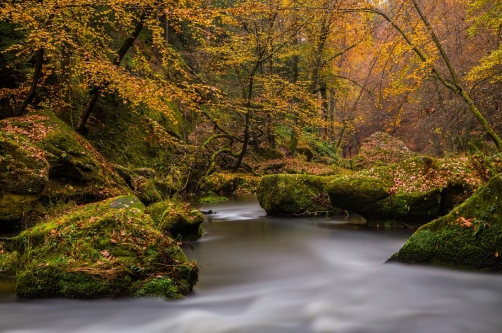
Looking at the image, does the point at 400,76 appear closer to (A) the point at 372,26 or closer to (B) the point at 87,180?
(A) the point at 372,26

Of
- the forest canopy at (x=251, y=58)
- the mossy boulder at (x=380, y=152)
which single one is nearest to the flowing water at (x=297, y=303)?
the forest canopy at (x=251, y=58)

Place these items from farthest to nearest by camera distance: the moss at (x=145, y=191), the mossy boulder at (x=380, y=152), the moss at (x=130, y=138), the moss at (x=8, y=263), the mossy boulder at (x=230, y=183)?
the mossy boulder at (x=380, y=152)
the mossy boulder at (x=230, y=183)
the moss at (x=130, y=138)
the moss at (x=145, y=191)
the moss at (x=8, y=263)

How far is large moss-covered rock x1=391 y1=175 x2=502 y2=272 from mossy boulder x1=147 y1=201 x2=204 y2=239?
3.84 metres

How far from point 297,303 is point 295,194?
6427mm

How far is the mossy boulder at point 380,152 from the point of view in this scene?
693 inches

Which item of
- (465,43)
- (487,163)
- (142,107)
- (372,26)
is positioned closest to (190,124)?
(142,107)

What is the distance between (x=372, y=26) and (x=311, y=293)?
8042 millimetres

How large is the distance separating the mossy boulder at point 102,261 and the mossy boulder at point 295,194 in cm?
625

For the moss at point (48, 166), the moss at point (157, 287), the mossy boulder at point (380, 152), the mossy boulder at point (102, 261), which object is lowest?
the moss at point (157, 287)

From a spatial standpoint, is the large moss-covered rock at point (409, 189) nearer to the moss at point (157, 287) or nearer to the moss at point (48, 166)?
the moss at point (48, 166)

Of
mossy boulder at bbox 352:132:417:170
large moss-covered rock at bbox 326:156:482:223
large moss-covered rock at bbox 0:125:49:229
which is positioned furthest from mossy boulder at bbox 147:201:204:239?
mossy boulder at bbox 352:132:417:170

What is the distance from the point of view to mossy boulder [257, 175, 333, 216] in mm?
10672

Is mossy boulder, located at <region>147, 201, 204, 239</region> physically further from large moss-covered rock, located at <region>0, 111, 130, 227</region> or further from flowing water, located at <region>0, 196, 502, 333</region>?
large moss-covered rock, located at <region>0, 111, 130, 227</region>

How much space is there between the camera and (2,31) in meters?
9.92
